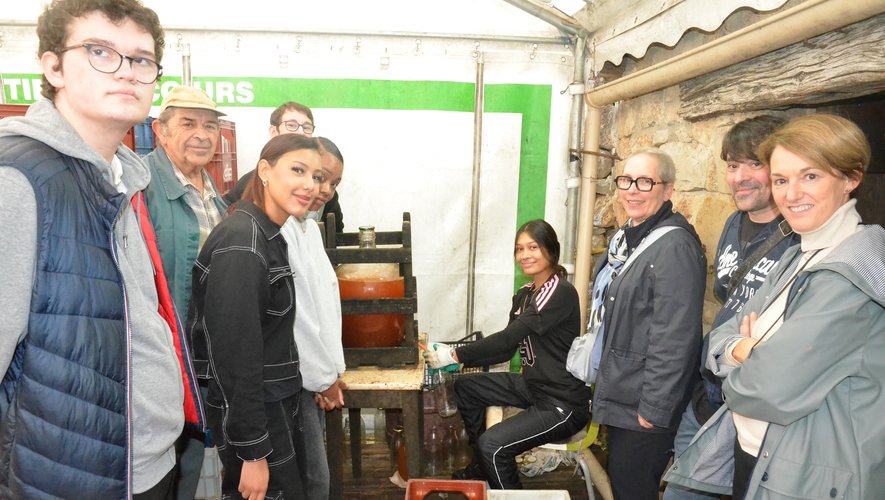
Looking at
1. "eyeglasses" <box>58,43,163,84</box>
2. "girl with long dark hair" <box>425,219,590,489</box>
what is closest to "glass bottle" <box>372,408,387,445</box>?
"girl with long dark hair" <box>425,219,590,489</box>

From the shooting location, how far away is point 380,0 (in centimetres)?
397

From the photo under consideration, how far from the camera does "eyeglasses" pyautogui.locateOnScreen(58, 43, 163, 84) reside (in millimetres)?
1301

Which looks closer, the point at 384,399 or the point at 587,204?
the point at 384,399

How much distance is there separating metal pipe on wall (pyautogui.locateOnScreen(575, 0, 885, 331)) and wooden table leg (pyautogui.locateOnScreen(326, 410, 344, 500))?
6.80 feet

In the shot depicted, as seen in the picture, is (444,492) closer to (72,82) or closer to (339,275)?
(339,275)

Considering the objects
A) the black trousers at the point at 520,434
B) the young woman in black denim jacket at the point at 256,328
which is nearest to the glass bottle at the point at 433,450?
the black trousers at the point at 520,434

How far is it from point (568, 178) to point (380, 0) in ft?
6.08

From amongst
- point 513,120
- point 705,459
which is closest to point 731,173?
point 705,459

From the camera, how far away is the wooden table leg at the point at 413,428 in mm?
2771

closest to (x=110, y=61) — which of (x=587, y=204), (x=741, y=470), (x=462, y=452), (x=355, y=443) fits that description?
(x=741, y=470)

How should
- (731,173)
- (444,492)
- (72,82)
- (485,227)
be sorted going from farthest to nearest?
(485,227), (444,492), (731,173), (72,82)

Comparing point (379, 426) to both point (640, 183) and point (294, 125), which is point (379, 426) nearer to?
point (294, 125)

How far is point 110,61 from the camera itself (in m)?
1.32

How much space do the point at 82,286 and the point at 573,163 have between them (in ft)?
11.5
